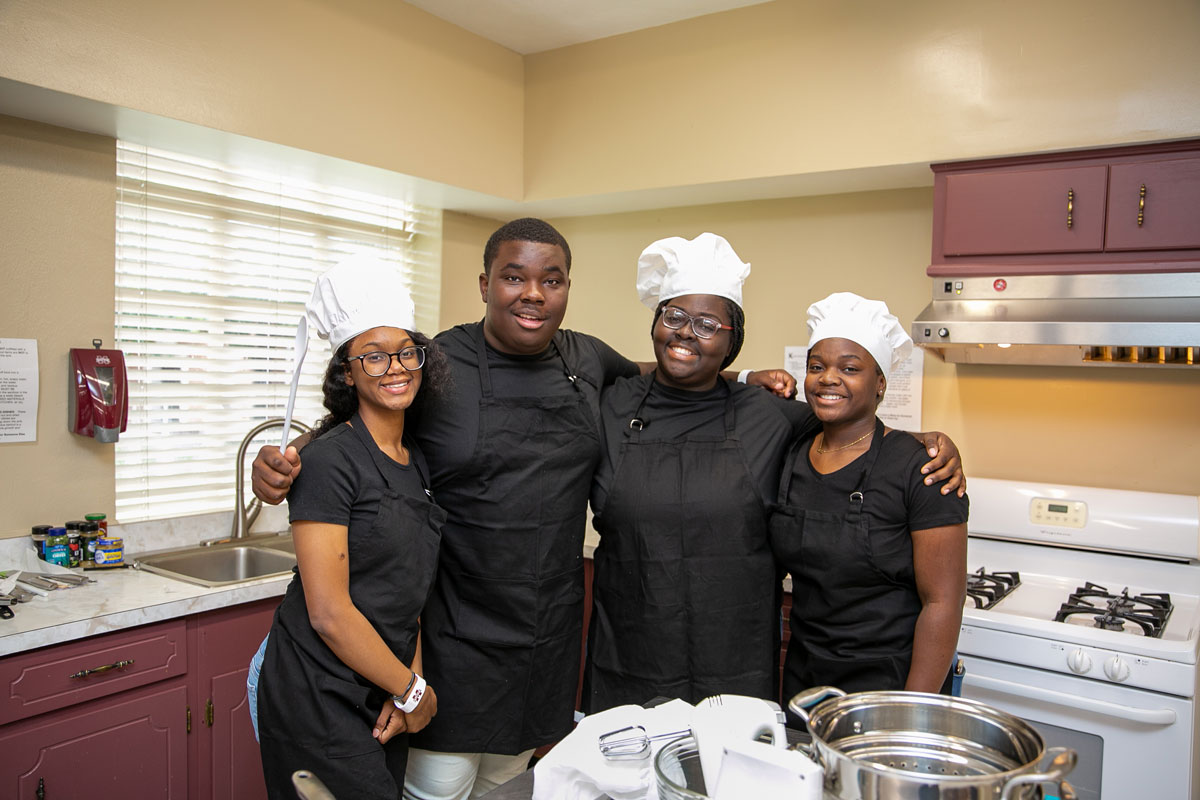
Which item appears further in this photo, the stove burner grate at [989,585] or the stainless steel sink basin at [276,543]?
the stainless steel sink basin at [276,543]

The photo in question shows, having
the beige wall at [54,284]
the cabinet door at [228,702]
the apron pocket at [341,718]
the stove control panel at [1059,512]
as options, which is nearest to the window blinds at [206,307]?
the beige wall at [54,284]

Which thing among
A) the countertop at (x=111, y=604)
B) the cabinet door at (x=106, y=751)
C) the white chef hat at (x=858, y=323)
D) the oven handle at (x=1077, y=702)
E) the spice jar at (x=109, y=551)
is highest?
the white chef hat at (x=858, y=323)

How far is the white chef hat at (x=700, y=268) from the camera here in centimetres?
181

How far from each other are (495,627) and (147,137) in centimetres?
176

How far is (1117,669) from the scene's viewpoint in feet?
6.56

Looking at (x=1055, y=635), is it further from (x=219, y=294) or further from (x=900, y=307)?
(x=219, y=294)

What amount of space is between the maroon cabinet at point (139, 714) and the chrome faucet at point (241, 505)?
57cm

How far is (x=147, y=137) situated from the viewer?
244 centimetres

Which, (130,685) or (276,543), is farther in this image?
(276,543)

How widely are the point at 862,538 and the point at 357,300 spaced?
101 cm

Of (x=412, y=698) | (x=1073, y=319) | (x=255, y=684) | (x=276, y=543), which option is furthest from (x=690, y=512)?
(x=276, y=543)

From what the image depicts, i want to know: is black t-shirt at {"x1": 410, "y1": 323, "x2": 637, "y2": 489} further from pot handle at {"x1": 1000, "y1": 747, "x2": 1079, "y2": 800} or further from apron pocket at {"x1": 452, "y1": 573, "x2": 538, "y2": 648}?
pot handle at {"x1": 1000, "y1": 747, "x2": 1079, "y2": 800}

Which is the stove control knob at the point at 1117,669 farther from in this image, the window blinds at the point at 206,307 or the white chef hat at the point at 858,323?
the window blinds at the point at 206,307

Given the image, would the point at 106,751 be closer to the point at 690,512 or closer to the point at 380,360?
the point at 380,360
